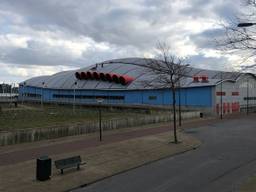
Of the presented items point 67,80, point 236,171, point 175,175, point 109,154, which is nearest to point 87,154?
point 109,154

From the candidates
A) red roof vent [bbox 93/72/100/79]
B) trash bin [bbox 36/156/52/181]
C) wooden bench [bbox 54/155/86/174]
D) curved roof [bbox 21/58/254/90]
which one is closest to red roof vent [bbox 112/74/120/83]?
curved roof [bbox 21/58/254/90]

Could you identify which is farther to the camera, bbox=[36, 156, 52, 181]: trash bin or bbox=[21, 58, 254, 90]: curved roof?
bbox=[21, 58, 254, 90]: curved roof

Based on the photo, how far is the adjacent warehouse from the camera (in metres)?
60.0

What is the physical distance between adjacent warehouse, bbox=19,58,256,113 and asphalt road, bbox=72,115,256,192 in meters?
21.0

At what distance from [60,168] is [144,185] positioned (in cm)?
394

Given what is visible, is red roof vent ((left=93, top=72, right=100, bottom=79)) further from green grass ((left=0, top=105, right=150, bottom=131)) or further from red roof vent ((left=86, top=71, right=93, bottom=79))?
green grass ((left=0, top=105, right=150, bottom=131))

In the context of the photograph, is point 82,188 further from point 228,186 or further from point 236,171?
point 236,171

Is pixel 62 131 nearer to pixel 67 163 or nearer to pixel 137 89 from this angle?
pixel 67 163

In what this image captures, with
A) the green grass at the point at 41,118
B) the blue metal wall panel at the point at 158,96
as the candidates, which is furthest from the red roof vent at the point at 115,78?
the green grass at the point at 41,118

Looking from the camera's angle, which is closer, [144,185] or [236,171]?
[144,185]

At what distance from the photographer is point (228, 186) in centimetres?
1326

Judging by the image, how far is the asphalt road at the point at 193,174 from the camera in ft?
43.9

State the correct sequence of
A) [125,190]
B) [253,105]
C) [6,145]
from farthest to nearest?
[253,105] → [6,145] → [125,190]

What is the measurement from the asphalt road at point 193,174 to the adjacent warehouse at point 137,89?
2096 centimetres
